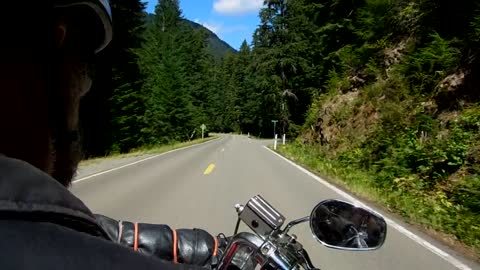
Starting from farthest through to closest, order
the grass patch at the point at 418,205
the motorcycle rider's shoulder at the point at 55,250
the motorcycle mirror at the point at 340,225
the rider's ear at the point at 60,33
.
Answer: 1. the grass patch at the point at 418,205
2. the motorcycle mirror at the point at 340,225
3. the rider's ear at the point at 60,33
4. the motorcycle rider's shoulder at the point at 55,250

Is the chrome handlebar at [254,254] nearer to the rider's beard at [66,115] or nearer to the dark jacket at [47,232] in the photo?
the rider's beard at [66,115]

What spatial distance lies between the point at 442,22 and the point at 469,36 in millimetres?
2615

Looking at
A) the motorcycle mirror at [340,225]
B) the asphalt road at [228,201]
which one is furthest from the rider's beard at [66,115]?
the asphalt road at [228,201]

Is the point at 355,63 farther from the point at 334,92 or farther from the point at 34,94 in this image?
the point at 34,94

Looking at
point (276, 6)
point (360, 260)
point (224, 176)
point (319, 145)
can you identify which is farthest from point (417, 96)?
point (276, 6)

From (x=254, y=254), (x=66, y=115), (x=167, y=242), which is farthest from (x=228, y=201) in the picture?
(x=66, y=115)

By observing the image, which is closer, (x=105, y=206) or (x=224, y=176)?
(x=105, y=206)

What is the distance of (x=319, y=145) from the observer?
25984mm

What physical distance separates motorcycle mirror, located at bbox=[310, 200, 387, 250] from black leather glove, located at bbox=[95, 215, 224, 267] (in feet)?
1.43

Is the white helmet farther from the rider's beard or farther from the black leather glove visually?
the black leather glove

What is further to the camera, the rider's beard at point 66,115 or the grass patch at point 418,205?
the grass patch at point 418,205

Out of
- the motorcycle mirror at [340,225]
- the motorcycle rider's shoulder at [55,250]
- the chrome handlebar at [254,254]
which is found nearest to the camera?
the motorcycle rider's shoulder at [55,250]

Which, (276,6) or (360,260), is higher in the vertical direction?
(276,6)

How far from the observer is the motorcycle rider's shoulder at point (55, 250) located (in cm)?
65
